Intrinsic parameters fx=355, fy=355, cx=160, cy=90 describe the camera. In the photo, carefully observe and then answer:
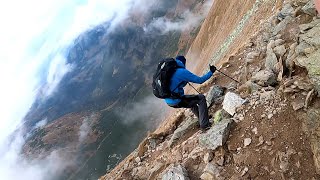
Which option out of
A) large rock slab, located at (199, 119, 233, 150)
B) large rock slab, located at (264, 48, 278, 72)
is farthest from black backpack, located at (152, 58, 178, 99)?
large rock slab, located at (264, 48, 278, 72)

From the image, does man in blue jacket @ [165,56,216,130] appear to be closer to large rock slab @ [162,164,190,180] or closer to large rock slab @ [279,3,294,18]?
large rock slab @ [162,164,190,180]

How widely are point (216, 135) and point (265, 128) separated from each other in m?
1.34

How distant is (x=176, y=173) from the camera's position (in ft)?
31.6

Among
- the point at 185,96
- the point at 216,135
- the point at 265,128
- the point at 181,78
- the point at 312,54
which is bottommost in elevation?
→ the point at 265,128

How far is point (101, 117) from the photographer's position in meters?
177

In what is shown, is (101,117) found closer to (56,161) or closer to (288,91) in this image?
(56,161)

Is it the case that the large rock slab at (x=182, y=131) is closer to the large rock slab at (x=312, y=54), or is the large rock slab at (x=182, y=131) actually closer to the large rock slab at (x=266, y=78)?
the large rock slab at (x=266, y=78)

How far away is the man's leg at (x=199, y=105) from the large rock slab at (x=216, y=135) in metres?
0.69

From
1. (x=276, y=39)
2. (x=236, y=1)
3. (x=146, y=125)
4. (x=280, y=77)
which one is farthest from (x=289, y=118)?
(x=146, y=125)

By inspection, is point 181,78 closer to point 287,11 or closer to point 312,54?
point 312,54

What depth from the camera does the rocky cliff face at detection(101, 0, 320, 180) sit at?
820cm

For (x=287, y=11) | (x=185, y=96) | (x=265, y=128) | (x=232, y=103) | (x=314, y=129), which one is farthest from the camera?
(x=287, y=11)

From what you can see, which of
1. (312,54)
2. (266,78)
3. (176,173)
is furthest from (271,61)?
(176,173)

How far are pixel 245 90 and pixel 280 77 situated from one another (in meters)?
1.21
